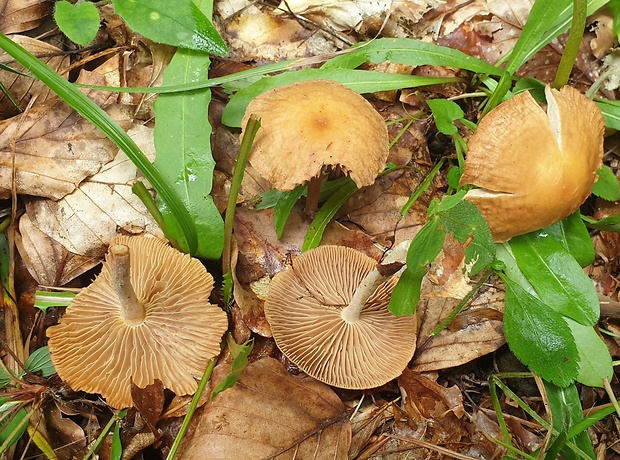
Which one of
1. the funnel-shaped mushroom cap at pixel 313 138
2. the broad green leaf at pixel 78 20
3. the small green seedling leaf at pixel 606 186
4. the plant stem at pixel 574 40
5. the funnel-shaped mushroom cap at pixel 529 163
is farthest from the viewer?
the small green seedling leaf at pixel 606 186

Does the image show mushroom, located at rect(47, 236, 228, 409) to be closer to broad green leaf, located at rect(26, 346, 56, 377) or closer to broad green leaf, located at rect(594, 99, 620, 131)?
broad green leaf, located at rect(26, 346, 56, 377)

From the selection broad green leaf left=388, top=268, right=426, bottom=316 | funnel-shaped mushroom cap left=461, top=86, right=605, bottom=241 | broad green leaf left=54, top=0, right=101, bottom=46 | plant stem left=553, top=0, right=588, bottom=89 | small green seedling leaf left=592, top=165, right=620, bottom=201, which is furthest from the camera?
small green seedling leaf left=592, top=165, right=620, bottom=201

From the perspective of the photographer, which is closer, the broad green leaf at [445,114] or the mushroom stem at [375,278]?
the mushroom stem at [375,278]

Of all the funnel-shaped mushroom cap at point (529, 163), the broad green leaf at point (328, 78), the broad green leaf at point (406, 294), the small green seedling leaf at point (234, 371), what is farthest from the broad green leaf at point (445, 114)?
the small green seedling leaf at point (234, 371)

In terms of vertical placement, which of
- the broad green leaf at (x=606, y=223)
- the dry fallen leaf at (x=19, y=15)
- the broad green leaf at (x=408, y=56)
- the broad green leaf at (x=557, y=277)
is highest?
the dry fallen leaf at (x=19, y=15)

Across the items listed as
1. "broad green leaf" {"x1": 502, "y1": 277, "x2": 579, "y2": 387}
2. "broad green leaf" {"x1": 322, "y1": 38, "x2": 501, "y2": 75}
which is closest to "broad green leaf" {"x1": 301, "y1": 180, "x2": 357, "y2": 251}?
"broad green leaf" {"x1": 322, "y1": 38, "x2": 501, "y2": 75}

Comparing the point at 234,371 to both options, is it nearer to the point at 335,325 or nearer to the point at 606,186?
the point at 335,325

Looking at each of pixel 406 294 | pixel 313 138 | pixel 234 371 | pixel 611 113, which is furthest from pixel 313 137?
pixel 611 113

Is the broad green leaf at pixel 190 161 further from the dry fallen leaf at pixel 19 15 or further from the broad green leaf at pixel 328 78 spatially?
the dry fallen leaf at pixel 19 15
